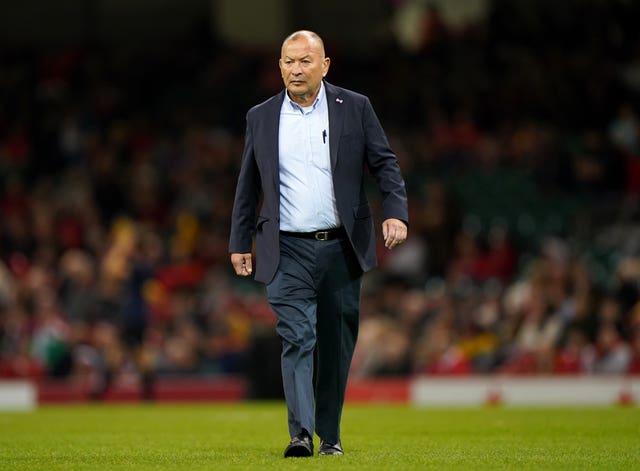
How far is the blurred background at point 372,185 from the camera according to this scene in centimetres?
1736

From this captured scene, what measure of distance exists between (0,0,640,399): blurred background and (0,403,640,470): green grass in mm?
3719

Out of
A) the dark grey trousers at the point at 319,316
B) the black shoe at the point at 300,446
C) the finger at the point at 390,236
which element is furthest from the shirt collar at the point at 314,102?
the black shoe at the point at 300,446

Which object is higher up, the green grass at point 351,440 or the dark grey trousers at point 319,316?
the dark grey trousers at point 319,316

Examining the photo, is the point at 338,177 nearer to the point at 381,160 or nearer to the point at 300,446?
the point at 381,160

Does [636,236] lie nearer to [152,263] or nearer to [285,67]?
[152,263]

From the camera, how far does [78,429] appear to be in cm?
1073

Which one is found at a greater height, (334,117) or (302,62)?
(302,62)

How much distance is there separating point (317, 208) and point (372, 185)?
50.4 ft

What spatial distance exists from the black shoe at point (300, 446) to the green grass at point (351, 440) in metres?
0.09

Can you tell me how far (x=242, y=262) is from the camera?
291 inches

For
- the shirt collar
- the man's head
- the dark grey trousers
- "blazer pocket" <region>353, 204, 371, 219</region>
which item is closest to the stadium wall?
the dark grey trousers

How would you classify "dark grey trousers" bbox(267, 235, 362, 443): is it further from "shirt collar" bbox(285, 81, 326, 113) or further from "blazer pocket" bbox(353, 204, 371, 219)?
A: "shirt collar" bbox(285, 81, 326, 113)

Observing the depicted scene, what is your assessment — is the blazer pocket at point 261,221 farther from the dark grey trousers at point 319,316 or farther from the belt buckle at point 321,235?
the belt buckle at point 321,235

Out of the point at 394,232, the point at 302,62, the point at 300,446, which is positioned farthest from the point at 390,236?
the point at 300,446
